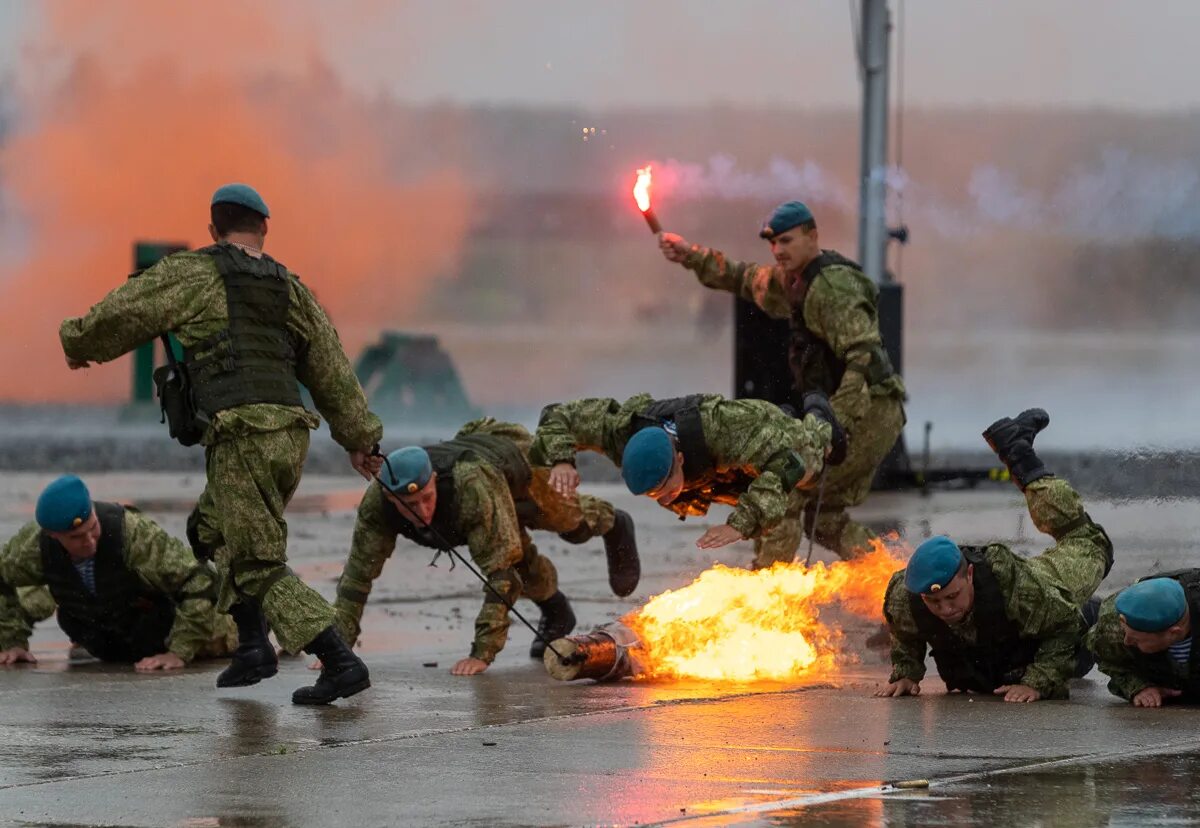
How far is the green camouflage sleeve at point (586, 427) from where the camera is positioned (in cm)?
730

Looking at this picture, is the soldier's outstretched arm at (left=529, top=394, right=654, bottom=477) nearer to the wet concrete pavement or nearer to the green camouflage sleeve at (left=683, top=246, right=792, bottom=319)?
the wet concrete pavement

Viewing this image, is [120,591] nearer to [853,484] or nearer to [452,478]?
[452,478]

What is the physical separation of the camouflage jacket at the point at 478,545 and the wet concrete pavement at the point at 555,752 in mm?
185

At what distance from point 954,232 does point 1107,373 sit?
206 centimetres

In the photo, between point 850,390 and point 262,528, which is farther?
point 850,390

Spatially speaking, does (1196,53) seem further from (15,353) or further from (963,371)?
(15,353)

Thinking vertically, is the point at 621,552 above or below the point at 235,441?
below

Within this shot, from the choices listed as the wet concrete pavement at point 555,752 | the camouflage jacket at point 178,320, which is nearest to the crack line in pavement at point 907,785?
the wet concrete pavement at point 555,752

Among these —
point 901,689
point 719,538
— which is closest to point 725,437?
point 719,538

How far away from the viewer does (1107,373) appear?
17.0 metres

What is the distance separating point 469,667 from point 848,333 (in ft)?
7.33

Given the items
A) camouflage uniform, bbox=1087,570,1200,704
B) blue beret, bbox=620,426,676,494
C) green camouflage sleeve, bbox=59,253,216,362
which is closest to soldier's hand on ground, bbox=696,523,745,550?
blue beret, bbox=620,426,676,494

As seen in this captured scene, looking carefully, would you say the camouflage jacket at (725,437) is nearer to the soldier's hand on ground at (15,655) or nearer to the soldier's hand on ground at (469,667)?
the soldier's hand on ground at (469,667)

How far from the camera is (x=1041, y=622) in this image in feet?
21.1
